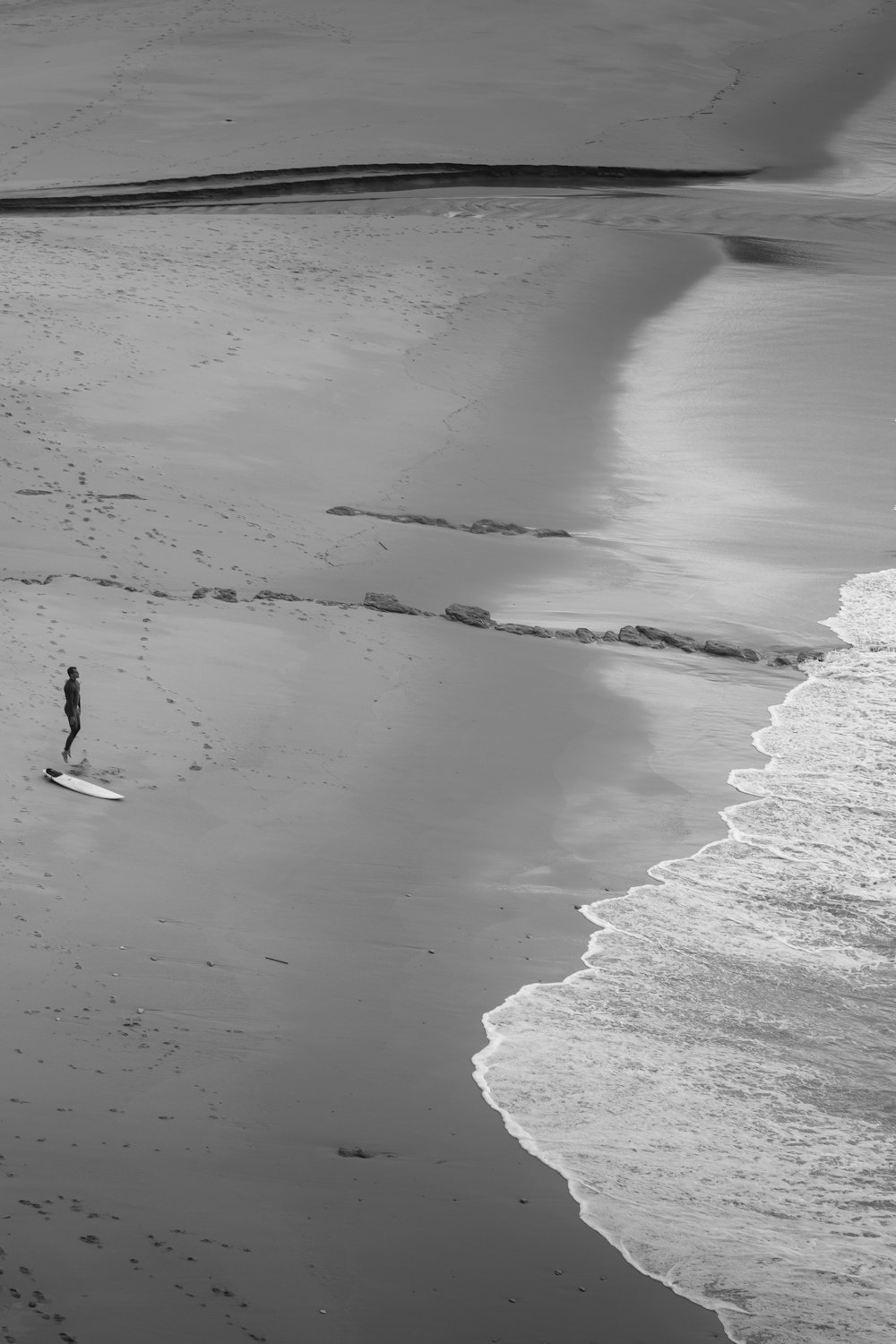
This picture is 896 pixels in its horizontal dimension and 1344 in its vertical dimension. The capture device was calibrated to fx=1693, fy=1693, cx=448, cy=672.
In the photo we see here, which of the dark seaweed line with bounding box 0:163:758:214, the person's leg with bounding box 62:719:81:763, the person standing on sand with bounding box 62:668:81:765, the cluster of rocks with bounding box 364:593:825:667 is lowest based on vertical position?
the cluster of rocks with bounding box 364:593:825:667

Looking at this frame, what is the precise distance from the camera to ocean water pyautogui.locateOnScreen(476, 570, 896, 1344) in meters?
7.86

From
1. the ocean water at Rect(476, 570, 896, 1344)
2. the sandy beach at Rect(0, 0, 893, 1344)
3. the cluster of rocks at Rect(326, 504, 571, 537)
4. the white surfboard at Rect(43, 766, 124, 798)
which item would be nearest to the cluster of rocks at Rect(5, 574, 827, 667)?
the sandy beach at Rect(0, 0, 893, 1344)

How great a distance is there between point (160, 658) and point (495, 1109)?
632 centimetres

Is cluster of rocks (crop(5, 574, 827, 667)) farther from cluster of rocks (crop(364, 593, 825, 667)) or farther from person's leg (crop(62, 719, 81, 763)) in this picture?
person's leg (crop(62, 719, 81, 763))

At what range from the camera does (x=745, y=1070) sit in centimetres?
948

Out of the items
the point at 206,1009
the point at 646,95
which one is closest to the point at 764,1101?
the point at 206,1009

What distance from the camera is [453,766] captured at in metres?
13.3

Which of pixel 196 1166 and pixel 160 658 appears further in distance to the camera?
pixel 160 658

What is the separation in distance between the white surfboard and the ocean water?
328 cm

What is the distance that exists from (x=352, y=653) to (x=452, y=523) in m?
4.57

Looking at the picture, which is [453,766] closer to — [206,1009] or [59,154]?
[206,1009]

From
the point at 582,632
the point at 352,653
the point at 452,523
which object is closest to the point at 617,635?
the point at 582,632

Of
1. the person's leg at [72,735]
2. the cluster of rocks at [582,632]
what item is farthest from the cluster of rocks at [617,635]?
the person's leg at [72,735]

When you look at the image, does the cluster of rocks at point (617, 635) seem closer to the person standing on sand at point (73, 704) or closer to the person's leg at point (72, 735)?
the person standing on sand at point (73, 704)
